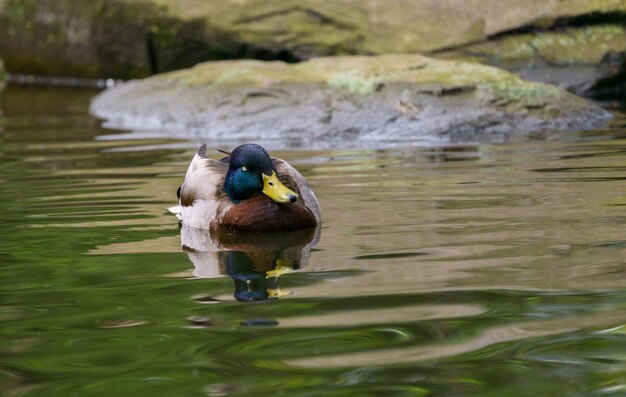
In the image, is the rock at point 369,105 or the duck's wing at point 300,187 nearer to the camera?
the duck's wing at point 300,187

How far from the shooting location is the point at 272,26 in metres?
13.6

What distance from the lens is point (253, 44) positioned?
1363cm

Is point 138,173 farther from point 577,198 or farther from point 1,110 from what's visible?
point 1,110

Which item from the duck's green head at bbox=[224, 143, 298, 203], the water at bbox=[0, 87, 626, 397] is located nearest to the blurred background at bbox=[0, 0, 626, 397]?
the water at bbox=[0, 87, 626, 397]

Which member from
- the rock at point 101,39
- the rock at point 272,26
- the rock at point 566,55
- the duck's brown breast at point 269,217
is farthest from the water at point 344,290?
the rock at point 101,39

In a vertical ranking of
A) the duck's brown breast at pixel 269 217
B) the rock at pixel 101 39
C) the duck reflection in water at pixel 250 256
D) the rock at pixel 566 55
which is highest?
the rock at pixel 101 39

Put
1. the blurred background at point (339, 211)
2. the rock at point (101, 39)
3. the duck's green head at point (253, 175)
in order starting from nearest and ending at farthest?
1. the blurred background at point (339, 211)
2. the duck's green head at point (253, 175)
3. the rock at point (101, 39)

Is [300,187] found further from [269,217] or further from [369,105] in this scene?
[369,105]

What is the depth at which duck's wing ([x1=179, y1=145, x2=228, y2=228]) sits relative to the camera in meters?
6.21

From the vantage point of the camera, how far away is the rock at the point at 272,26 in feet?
42.6

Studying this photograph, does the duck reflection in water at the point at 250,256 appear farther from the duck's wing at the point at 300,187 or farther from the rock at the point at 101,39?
the rock at the point at 101,39

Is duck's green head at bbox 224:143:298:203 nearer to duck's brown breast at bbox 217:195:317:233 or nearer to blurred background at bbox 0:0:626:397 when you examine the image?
duck's brown breast at bbox 217:195:317:233

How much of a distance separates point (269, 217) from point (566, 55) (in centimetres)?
757

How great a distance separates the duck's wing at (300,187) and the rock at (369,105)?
3.42 meters
